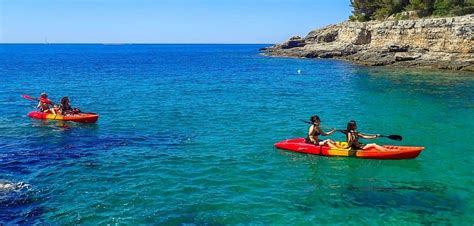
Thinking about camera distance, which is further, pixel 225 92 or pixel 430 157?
pixel 225 92

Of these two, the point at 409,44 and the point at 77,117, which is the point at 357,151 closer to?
the point at 77,117

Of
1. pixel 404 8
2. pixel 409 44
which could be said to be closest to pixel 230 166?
pixel 409 44

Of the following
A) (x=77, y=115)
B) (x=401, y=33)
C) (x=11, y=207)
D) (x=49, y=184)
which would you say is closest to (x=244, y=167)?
(x=49, y=184)

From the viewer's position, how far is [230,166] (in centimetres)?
1595

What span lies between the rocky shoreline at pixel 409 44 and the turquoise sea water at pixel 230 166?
50.0 ft

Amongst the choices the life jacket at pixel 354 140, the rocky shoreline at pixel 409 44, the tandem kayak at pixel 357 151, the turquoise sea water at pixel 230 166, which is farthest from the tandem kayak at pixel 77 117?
the rocky shoreline at pixel 409 44

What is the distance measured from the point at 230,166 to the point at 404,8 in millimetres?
54221

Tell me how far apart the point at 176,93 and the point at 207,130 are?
1554cm

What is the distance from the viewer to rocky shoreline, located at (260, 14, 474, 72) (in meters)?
44.4

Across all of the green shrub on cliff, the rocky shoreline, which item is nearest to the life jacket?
the rocky shoreline

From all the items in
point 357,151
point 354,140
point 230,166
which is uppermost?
point 354,140

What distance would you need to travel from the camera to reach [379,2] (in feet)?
228

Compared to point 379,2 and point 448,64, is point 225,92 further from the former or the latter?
point 379,2

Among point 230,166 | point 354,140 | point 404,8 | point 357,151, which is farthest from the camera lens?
point 404,8
